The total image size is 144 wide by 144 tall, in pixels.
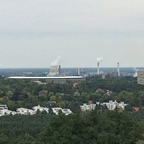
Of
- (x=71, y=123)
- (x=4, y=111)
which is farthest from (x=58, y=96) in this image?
(x=71, y=123)

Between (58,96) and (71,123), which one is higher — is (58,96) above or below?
below

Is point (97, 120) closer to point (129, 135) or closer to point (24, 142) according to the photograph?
point (129, 135)

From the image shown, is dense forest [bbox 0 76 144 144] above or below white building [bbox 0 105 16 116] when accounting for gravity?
above

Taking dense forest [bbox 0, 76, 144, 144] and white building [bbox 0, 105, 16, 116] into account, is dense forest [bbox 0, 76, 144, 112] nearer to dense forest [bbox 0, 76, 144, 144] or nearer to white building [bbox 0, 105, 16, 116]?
dense forest [bbox 0, 76, 144, 144]

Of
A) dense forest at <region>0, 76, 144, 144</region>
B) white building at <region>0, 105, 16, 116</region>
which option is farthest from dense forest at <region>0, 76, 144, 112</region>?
white building at <region>0, 105, 16, 116</region>

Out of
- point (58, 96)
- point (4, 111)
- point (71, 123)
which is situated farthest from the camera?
point (58, 96)

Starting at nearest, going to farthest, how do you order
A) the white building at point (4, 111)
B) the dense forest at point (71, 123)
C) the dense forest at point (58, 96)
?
the dense forest at point (71, 123)
the white building at point (4, 111)
the dense forest at point (58, 96)

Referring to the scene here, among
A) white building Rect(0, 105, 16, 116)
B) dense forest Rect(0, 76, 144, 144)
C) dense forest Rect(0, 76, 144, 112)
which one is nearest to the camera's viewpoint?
dense forest Rect(0, 76, 144, 144)

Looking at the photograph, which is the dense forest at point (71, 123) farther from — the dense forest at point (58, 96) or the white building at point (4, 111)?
the white building at point (4, 111)

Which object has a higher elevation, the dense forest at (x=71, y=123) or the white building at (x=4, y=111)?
the dense forest at (x=71, y=123)

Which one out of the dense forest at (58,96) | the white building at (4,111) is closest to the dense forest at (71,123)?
the dense forest at (58,96)

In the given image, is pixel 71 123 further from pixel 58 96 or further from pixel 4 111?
pixel 58 96

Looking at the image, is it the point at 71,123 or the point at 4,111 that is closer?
the point at 71,123
